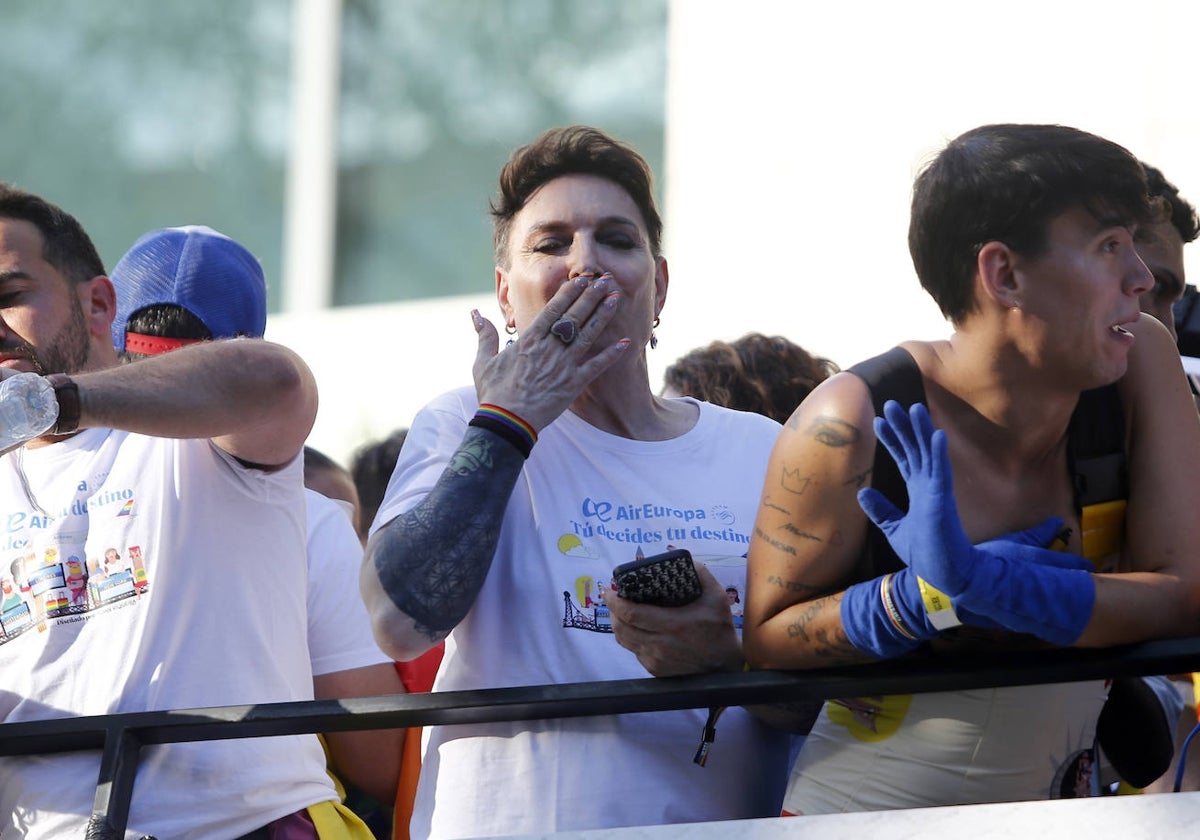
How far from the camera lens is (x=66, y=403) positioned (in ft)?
7.80

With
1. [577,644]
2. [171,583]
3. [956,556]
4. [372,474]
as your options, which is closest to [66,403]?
[171,583]

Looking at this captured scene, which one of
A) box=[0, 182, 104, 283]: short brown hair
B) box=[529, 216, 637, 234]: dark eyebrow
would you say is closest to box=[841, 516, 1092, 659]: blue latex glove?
box=[529, 216, 637, 234]: dark eyebrow

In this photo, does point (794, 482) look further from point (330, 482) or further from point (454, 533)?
point (330, 482)

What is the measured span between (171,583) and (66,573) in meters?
0.19

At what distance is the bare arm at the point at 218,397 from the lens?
2453 mm

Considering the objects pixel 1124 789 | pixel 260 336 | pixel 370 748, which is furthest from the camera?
pixel 370 748

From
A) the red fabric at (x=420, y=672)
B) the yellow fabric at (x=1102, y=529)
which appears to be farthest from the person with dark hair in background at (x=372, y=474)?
the yellow fabric at (x=1102, y=529)

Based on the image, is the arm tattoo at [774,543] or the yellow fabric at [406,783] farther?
the yellow fabric at [406,783]

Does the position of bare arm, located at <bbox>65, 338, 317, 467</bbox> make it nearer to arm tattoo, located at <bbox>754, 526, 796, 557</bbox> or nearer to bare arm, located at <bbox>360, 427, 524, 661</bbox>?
bare arm, located at <bbox>360, 427, 524, 661</bbox>

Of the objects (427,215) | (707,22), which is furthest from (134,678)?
(427,215)

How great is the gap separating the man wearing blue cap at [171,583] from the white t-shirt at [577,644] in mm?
283

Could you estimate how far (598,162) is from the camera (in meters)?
2.96

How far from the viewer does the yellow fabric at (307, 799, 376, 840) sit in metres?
2.65

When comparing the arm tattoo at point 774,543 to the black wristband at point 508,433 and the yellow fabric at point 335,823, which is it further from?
the yellow fabric at point 335,823
